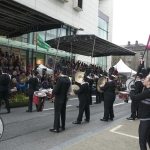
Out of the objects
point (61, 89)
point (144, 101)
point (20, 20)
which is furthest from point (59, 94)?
point (20, 20)

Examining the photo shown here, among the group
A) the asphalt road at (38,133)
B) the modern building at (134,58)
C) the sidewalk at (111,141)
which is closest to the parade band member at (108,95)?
the asphalt road at (38,133)

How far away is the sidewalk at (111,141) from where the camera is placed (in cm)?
578

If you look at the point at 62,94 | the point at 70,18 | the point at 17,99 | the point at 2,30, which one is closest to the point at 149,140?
the point at 62,94

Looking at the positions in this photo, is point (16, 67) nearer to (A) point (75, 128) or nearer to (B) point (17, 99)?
(B) point (17, 99)

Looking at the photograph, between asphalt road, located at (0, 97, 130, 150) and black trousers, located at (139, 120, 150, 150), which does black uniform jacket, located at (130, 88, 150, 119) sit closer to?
black trousers, located at (139, 120, 150, 150)

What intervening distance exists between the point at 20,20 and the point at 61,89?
9.27 meters

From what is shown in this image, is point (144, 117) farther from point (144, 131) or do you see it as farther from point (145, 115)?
point (144, 131)

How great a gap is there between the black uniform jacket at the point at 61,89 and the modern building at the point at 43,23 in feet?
21.3

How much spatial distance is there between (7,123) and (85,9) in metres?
27.1

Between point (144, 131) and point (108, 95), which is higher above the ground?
point (108, 95)

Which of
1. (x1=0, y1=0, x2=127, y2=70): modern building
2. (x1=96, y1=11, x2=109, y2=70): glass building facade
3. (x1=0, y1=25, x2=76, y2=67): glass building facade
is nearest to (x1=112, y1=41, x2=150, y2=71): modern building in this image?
(x1=0, y1=0, x2=127, y2=70): modern building

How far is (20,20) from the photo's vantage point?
15.3 meters

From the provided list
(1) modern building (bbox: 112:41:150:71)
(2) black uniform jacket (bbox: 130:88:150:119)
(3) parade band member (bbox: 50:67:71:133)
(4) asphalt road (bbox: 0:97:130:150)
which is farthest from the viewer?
(1) modern building (bbox: 112:41:150:71)

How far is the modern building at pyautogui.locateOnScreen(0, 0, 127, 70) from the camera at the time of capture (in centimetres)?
1412
